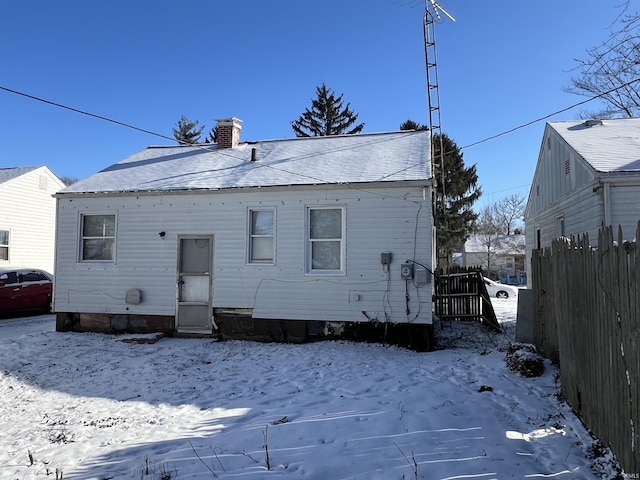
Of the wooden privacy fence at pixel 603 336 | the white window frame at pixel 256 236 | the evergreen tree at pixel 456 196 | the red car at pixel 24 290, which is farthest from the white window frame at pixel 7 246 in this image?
Answer: the evergreen tree at pixel 456 196

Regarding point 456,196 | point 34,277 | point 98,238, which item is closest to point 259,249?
point 98,238

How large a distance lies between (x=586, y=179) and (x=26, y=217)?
Answer: 68.7ft

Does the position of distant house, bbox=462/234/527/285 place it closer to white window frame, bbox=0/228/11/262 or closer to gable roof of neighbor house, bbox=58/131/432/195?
gable roof of neighbor house, bbox=58/131/432/195

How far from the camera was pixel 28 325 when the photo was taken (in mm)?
12773

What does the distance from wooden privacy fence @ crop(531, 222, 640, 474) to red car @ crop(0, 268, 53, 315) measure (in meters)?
16.1

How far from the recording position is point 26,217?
19.1 m

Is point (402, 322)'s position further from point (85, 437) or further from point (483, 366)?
point (85, 437)

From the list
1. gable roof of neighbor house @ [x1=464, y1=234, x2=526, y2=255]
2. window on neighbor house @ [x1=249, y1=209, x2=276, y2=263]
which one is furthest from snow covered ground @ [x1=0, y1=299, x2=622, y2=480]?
gable roof of neighbor house @ [x1=464, y1=234, x2=526, y2=255]

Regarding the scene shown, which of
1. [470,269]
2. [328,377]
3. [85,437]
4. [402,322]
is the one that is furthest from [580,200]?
[85,437]

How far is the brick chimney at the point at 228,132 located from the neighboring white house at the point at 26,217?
897 centimetres

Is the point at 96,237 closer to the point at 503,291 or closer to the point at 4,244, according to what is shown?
the point at 4,244

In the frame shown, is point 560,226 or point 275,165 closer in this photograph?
point 275,165

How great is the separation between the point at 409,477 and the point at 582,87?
50.4 ft

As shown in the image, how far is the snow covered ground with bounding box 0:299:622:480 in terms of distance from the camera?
12.5ft
